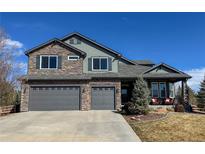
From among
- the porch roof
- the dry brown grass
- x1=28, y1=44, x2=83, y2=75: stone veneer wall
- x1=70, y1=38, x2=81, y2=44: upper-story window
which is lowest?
the dry brown grass

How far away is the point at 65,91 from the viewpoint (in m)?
21.3

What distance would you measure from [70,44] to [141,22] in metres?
10.1

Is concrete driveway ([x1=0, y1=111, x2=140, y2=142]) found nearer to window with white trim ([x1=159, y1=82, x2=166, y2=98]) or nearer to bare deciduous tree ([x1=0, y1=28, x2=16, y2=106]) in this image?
window with white trim ([x1=159, y1=82, x2=166, y2=98])

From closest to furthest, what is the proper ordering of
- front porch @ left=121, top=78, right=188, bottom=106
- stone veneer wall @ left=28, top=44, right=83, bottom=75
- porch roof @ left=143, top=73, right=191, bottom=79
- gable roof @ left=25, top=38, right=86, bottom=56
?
stone veneer wall @ left=28, top=44, right=83, bottom=75
gable roof @ left=25, top=38, right=86, bottom=56
porch roof @ left=143, top=73, right=191, bottom=79
front porch @ left=121, top=78, right=188, bottom=106

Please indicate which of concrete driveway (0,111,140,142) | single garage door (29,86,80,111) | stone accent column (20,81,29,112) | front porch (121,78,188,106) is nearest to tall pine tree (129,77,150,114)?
concrete driveway (0,111,140,142)

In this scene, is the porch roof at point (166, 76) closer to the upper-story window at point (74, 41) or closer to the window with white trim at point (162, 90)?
the window with white trim at point (162, 90)

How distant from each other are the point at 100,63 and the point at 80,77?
332 centimetres

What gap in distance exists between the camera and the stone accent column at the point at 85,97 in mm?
21136

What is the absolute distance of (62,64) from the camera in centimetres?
2223

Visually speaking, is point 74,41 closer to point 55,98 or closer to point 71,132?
point 55,98

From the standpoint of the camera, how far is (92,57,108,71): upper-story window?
23297mm

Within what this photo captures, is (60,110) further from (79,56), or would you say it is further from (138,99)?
(138,99)

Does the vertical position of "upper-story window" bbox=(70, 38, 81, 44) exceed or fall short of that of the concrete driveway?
it exceeds it
